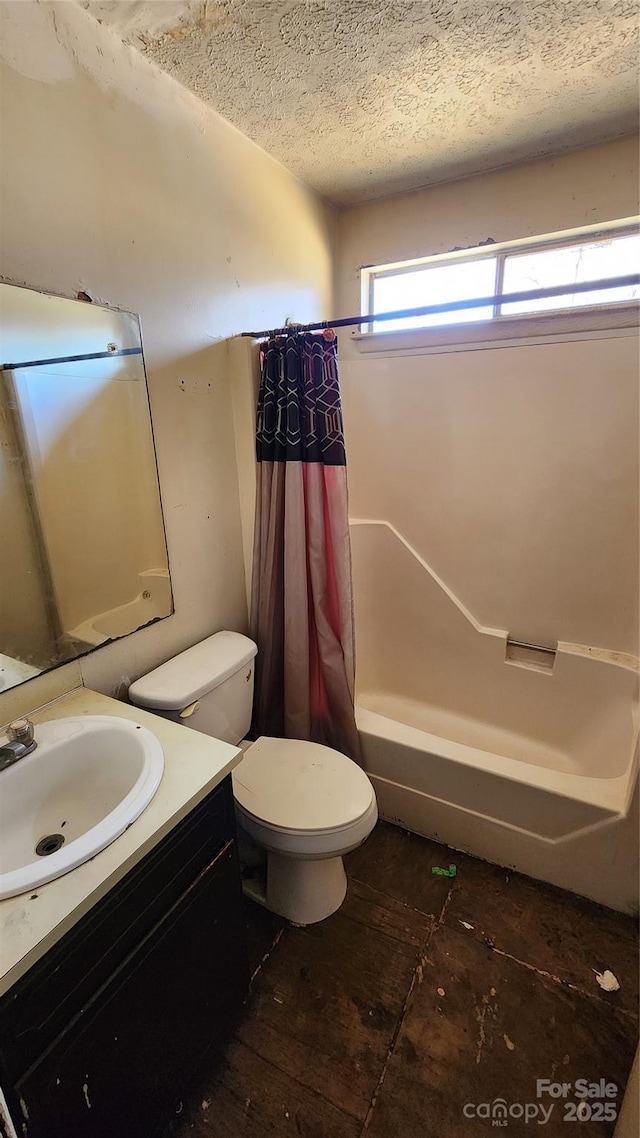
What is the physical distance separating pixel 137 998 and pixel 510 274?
103 inches

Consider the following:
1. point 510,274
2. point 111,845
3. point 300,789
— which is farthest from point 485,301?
point 111,845

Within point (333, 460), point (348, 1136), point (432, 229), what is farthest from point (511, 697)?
point (432, 229)

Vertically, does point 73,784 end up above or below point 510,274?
below

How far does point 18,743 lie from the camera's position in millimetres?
944

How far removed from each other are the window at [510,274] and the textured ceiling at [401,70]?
309 mm

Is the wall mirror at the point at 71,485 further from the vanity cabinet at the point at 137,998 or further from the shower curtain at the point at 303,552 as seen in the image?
the vanity cabinet at the point at 137,998

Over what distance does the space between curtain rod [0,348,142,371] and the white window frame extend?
3.58 ft

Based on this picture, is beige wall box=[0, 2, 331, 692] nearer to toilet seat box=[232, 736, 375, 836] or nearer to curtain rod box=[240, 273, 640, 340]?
curtain rod box=[240, 273, 640, 340]

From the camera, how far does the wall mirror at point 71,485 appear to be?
3.37 ft

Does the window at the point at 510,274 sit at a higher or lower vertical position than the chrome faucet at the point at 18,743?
higher

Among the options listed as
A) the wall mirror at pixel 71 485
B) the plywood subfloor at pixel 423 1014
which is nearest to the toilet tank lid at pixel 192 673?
A: the wall mirror at pixel 71 485

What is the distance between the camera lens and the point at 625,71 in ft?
4.33

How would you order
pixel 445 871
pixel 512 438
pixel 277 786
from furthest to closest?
pixel 512 438 < pixel 445 871 < pixel 277 786

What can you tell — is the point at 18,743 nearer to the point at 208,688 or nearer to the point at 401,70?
the point at 208,688
